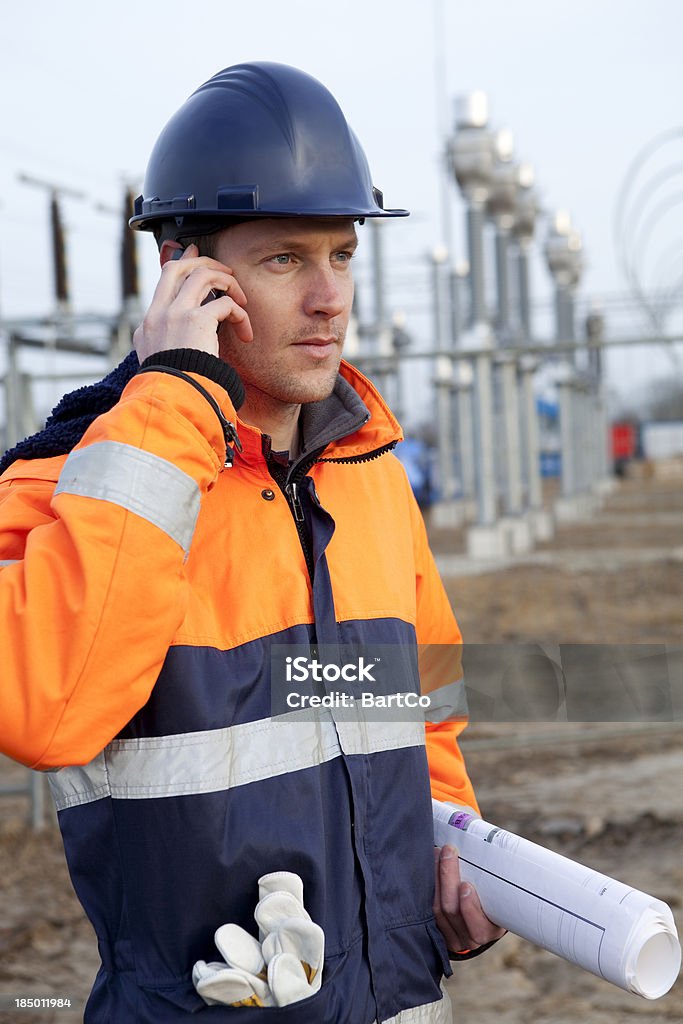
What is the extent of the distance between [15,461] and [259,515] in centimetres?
43

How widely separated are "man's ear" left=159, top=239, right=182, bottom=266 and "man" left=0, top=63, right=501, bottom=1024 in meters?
0.01

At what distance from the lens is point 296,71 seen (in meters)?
2.21

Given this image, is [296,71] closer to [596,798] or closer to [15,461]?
[15,461]

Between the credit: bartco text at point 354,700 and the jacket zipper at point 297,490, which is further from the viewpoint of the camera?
the jacket zipper at point 297,490

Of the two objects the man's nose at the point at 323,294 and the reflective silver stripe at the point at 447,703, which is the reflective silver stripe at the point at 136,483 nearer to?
the man's nose at the point at 323,294

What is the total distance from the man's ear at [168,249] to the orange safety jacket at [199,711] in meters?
0.44

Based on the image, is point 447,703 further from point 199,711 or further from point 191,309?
point 191,309

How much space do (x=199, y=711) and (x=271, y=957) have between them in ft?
1.24

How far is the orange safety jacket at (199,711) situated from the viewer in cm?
171

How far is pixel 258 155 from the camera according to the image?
2.13 meters

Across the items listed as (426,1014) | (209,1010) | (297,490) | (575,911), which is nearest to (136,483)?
(297,490)

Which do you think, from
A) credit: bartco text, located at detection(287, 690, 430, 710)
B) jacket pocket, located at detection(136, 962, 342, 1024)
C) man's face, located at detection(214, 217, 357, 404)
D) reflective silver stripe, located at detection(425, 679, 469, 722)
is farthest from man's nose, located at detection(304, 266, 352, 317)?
jacket pocket, located at detection(136, 962, 342, 1024)

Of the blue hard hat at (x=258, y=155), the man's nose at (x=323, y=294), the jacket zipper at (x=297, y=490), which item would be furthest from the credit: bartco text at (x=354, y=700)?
the blue hard hat at (x=258, y=155)

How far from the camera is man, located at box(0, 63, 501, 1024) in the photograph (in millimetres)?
1727
